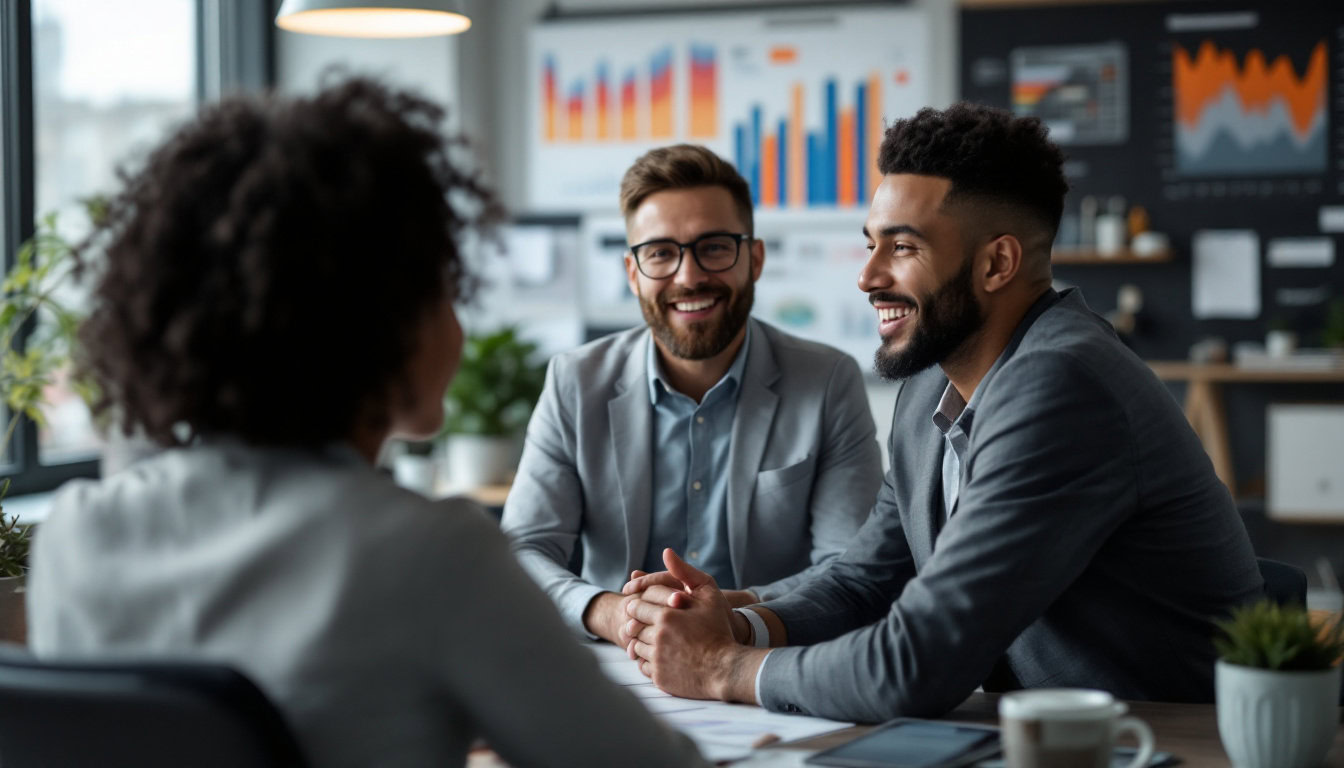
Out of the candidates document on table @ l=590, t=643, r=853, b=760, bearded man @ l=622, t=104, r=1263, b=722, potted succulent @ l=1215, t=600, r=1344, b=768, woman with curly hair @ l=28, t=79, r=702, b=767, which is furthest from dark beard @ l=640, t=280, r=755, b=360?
woman with curly hair @ l=28, t=79, r=702, b=767

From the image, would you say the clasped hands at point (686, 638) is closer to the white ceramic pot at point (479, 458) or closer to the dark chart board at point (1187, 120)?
the white ceramic pot at point (479, 458)

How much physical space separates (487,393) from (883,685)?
290 centimetres

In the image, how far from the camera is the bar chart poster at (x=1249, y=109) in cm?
477

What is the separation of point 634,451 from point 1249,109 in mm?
3376

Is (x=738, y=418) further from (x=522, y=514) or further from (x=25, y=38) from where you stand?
(x=25, y=38)

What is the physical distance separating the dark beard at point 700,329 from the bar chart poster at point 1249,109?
2.99m

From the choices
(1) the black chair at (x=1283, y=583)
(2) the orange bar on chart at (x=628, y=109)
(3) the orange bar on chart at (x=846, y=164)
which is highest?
(2) the orange bar on chart at (x=628, y=109)

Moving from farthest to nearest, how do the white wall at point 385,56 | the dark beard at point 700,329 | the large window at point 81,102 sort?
the white wall at point 385,56 → the large window at point 81,102 → the dark beard at point 700,329

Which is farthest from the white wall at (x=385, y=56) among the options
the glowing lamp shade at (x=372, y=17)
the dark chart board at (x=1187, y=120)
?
the glowing lamp shade at (x=372, y=17)

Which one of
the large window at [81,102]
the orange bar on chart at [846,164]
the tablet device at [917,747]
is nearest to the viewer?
the tablet device at [917,747]

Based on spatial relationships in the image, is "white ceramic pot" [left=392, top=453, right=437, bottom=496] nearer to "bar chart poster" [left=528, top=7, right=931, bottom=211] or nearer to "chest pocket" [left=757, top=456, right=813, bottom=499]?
"bar chart poster" [left=528, top=7, right=931, bottom=211]

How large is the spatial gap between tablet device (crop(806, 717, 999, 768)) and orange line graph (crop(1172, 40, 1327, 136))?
4.08 m

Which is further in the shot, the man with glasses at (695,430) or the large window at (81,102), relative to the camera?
the large window at (81,102)

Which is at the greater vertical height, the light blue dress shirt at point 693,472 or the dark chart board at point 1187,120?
the dark chart board at point 1187,120
